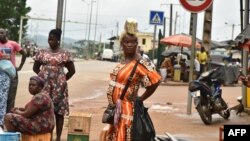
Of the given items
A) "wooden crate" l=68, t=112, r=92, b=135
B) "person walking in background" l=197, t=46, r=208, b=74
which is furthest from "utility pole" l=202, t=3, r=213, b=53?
"wooden crate" l=68, t=112, r=92, b=135

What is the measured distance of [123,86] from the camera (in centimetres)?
544

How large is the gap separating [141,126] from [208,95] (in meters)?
6.73

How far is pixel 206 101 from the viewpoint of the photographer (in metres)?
11.8

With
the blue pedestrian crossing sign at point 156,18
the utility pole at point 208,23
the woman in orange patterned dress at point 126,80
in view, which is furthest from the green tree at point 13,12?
the woman in orange patterned dress at point 126,80

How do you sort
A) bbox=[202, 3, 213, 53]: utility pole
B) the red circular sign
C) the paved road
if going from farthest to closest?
bbox=[202, 3, 213, 53]: utility pole → the red circular sign → the paved road

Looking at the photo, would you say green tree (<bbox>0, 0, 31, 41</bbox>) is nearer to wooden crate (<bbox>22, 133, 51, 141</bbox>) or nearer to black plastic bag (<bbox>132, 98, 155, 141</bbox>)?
wooden crate (<bbox>22, 133, 51, 141</bbox>)

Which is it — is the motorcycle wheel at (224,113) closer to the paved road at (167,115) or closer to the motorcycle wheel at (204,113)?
the paved road at (167,115)

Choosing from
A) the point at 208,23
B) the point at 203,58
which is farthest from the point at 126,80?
the point at 203,58

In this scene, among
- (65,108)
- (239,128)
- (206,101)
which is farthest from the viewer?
(206,101)

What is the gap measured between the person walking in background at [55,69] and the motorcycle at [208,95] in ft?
13.9

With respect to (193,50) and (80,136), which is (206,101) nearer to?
(193,50)

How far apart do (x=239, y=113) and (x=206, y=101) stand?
1.76m

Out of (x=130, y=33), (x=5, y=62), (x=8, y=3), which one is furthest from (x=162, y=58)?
(x=8, y=3)

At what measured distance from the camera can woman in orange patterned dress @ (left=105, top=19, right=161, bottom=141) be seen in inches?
214
